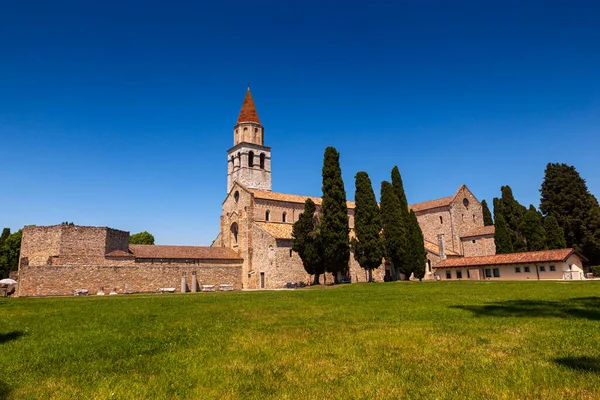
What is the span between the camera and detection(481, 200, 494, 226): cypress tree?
58281 mm

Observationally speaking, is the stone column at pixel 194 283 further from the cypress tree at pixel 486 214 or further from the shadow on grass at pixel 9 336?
the cypress tree at pixel 486 214

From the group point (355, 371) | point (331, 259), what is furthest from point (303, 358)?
point (331, 259)

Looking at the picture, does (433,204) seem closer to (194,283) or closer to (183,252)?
(183,252)

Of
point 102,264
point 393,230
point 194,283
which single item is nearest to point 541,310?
point 393,230

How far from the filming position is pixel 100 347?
8172 mm

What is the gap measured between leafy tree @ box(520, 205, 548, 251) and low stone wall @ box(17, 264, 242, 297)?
37406mm

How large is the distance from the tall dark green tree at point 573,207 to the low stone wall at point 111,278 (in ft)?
149

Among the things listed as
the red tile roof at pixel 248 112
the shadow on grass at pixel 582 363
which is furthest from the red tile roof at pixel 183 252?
the shadow on grass at pixel 582 363

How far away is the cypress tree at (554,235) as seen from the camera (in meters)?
49.1

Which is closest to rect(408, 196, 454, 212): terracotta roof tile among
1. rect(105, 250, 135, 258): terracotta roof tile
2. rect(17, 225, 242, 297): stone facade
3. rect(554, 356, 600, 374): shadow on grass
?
rect(17, 225, 242, 297): stone facade

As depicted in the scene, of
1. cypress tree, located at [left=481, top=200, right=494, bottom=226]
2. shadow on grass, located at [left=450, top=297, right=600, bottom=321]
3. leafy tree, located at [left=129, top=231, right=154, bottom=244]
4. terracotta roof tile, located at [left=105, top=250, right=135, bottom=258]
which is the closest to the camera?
shadow on grass, located at [left=450, top=297, right=600, bottom=321]

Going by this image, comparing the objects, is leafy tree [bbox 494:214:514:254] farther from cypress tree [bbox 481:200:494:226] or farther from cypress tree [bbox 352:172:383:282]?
cypress tree [bbox 352:172:383:282]

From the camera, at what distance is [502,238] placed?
48.8 meters

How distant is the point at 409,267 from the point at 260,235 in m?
16.2
